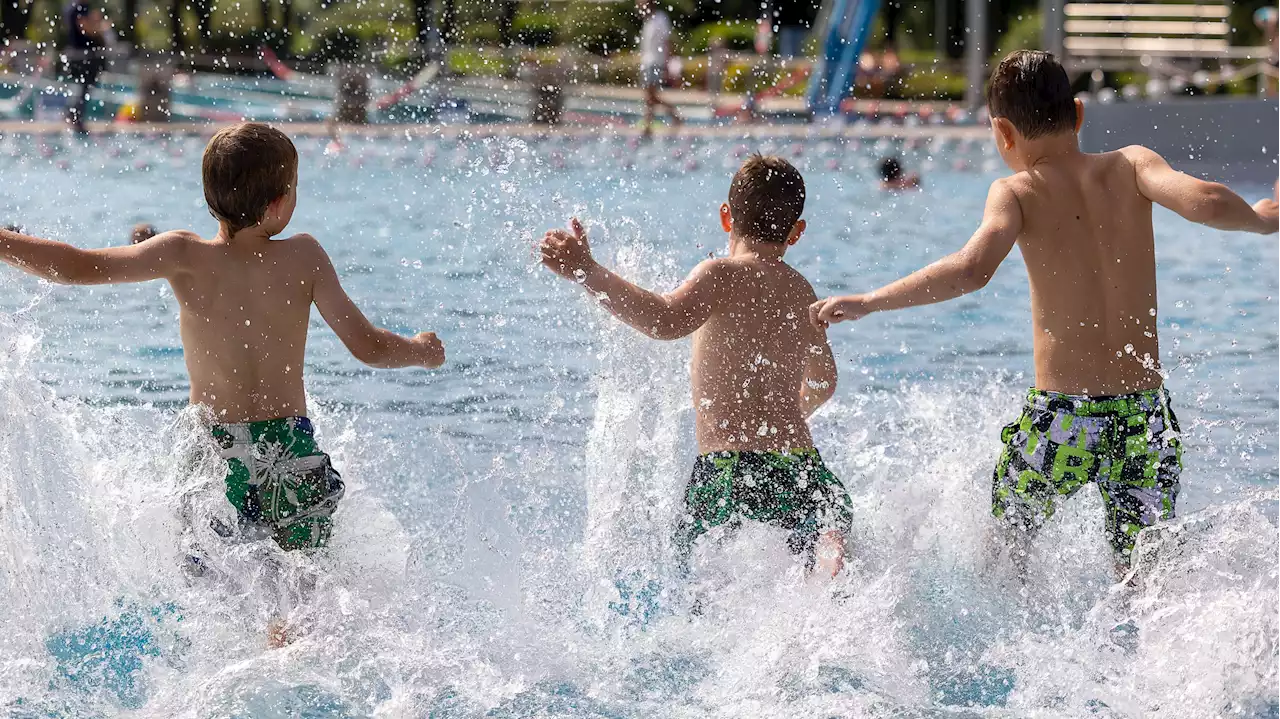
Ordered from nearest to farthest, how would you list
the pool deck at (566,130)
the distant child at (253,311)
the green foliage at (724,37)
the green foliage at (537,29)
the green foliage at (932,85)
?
1. the distant child at (253,311)
2. the pool deck at (566,130)
3. the green foliage at (932,85)
4. the green foliage at (724,37)
5. the green foliage at (537,29)

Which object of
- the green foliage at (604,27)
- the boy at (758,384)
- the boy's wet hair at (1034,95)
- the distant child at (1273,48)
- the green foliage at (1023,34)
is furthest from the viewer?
the green foliage at (1023,34)

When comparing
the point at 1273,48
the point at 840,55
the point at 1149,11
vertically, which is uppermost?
the point at 1149,11

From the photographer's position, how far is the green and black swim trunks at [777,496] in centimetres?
358

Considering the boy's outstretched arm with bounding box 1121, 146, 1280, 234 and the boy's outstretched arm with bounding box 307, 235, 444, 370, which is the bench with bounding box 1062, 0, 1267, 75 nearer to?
the boy's outstretched arm with bounding box 1121, 146, 1280, 234

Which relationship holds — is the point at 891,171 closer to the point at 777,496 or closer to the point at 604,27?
the point at 777,496

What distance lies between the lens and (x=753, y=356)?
3.62 metres

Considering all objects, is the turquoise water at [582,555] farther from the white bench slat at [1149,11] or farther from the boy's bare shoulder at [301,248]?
the white bench slat at [1149,11]

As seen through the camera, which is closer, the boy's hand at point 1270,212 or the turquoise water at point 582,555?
the turquoise water at point 582,555

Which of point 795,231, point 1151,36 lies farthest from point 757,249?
point 1151,36

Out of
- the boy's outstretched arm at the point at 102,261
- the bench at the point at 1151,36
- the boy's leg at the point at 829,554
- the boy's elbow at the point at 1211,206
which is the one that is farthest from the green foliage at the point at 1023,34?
the boy's outstretched arm at the point at 102,261

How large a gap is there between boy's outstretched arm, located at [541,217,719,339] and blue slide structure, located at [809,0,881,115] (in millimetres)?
14554

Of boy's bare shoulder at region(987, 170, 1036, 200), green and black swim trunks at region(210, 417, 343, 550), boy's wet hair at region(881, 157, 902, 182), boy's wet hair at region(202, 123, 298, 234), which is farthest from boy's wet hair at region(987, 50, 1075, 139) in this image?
boy's wet hair at region(881, 157, 902, 182)

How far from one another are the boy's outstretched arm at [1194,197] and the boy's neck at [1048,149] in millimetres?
160

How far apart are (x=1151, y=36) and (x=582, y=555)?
18.3 meters
